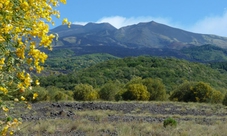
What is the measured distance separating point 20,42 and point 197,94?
3214 centimetres

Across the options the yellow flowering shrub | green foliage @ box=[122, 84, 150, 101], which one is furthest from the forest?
the yellow flowering shrub

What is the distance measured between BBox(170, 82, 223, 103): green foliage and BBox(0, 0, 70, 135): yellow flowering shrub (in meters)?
31.4

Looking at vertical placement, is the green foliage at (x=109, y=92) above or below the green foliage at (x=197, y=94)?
below

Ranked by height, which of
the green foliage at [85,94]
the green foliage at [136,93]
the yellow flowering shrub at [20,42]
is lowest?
the green foliage at [85,94]

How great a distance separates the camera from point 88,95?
36.1 m

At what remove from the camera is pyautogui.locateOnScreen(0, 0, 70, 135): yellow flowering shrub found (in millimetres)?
2689

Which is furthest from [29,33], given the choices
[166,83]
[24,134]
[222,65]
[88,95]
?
[222,65]

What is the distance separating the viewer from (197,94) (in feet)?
110

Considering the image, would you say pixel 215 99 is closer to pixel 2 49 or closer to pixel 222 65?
pixel 2 49

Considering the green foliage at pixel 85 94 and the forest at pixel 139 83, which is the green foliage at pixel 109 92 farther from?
the green foliage at pixel 85 94

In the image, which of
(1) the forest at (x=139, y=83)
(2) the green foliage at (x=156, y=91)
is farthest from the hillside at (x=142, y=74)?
(2) the green foliage at (x=156, y=91)

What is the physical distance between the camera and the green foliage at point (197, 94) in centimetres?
3325

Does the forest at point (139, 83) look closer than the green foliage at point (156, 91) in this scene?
Yes

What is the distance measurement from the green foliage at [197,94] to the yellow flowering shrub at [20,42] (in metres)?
31.4
